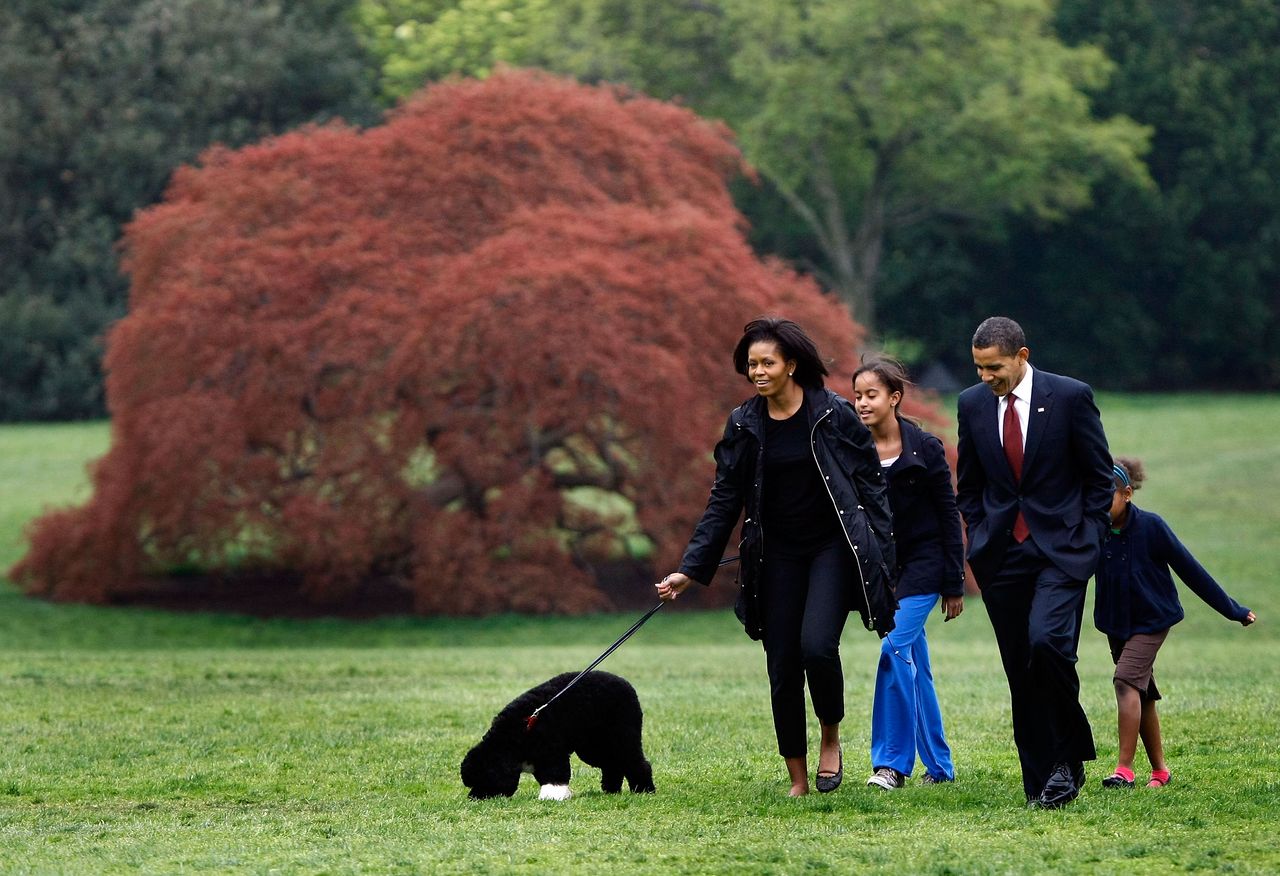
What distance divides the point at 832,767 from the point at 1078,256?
3611 cm

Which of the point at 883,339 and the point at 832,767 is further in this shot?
the point at 883,339

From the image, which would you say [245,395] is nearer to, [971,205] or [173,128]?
[173,128]

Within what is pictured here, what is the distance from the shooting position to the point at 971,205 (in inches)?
1581

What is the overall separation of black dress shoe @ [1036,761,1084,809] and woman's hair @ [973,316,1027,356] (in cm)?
160

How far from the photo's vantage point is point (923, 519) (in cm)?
795

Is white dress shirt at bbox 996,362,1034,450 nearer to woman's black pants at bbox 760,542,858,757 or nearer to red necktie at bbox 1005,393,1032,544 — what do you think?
red necktie at bbox 1005,393,1032,544

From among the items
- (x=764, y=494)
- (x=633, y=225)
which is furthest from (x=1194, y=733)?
(x=633, y=225)

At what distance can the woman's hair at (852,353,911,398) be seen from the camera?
781 centimetres

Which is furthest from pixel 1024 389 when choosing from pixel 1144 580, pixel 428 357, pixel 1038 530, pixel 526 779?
pixel 428 357

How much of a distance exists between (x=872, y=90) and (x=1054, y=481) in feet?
108

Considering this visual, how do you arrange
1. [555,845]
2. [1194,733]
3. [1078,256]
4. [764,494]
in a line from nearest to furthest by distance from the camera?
1. [555,845]
2. [764,494]
3. [1194,733]
4. [1078,256]

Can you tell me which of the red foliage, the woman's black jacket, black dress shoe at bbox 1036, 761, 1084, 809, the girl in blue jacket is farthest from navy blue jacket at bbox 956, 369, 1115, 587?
the red foliage

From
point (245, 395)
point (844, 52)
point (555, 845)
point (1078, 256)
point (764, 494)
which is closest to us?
point (555, 845)

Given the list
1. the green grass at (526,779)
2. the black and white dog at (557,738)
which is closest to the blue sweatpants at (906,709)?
the green grass at (526,779)
